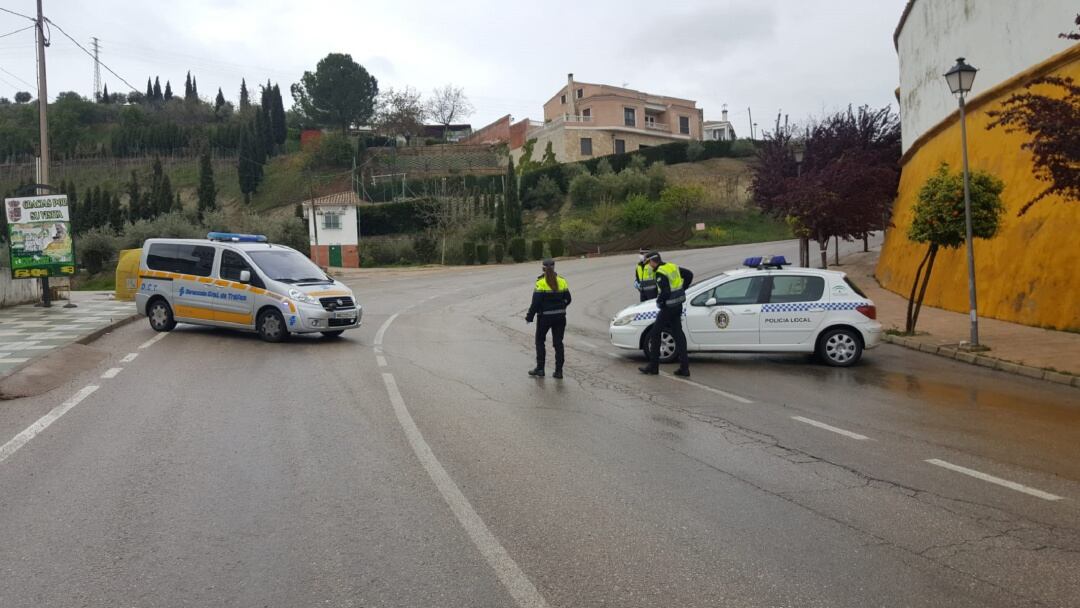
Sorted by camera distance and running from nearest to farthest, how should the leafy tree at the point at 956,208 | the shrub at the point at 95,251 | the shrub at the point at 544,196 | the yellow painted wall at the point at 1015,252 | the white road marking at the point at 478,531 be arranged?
the white road marking at the point at 478,531, the leafy tree at the point at 956,208, the yellow painted wall at the point at 1015,252, the shrub at the point at 95,251, the shrub at the point at 544,196

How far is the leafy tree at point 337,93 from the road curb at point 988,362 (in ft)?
295

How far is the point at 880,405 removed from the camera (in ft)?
31.2

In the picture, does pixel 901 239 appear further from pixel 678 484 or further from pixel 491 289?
pixel 678 484

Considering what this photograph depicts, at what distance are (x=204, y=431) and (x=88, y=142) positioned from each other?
393ft

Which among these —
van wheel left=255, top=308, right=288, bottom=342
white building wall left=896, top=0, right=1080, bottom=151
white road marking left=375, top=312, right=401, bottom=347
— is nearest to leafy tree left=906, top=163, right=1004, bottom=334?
white building wall left=896, top=0, right=1080, bottom=151

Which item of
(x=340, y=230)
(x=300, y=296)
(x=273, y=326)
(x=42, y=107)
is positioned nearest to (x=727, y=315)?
(x=300, y=296)

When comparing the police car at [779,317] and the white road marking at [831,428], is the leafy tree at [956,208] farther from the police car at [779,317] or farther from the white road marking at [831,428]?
the white road marking at [831,428]

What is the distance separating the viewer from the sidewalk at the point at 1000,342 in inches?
467

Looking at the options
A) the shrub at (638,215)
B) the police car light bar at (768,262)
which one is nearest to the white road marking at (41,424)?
the police car light bar at (768,262)

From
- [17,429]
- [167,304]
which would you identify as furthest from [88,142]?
[17,429]

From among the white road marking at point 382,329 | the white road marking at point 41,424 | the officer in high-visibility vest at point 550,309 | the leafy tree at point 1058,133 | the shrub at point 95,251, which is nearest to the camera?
the white road marking at point 41,424

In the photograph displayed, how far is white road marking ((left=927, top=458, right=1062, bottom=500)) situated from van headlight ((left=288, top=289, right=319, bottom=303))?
11191 mm

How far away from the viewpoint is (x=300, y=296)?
15031 millimetres

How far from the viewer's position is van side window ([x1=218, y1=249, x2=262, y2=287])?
51.3 feet
